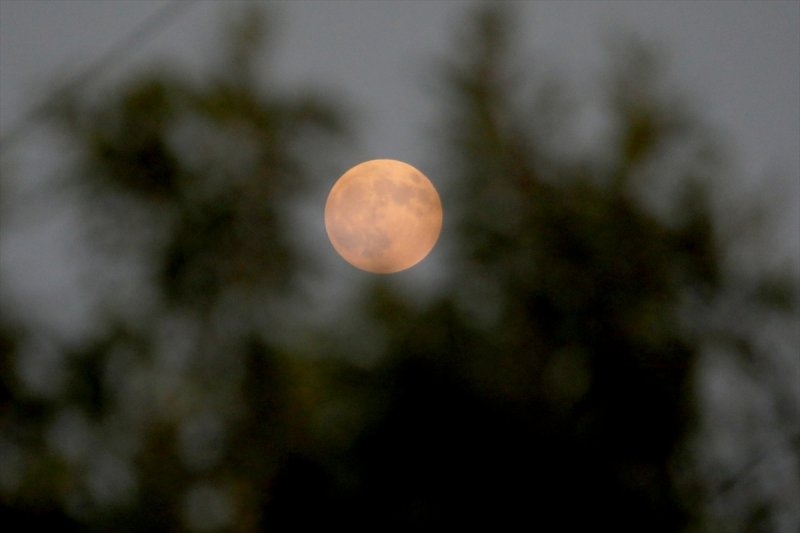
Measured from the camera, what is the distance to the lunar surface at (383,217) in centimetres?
895

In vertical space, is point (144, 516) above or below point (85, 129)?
below

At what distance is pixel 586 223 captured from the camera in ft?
31.3

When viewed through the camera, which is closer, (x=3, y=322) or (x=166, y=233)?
(x=3, y=322)

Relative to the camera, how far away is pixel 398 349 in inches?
368

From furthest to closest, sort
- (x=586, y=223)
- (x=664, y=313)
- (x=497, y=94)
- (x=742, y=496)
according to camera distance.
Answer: (x=497, y=94)
(x=586, y=223)
(x=664, y=313)
(x=742, y=496)

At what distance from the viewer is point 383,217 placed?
29.6 ft

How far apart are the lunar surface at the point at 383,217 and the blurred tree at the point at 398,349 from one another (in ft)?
1.48

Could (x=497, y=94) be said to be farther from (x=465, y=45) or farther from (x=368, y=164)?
(x=368, y=164)

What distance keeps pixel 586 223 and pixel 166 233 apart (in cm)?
350

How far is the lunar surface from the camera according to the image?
352 inches

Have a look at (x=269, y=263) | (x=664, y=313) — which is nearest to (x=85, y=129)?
(x=269, y=263)

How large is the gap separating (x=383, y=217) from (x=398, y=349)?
1089 mm

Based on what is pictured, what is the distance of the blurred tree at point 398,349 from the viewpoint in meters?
8.84

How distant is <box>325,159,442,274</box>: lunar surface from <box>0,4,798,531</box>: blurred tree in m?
0.45
